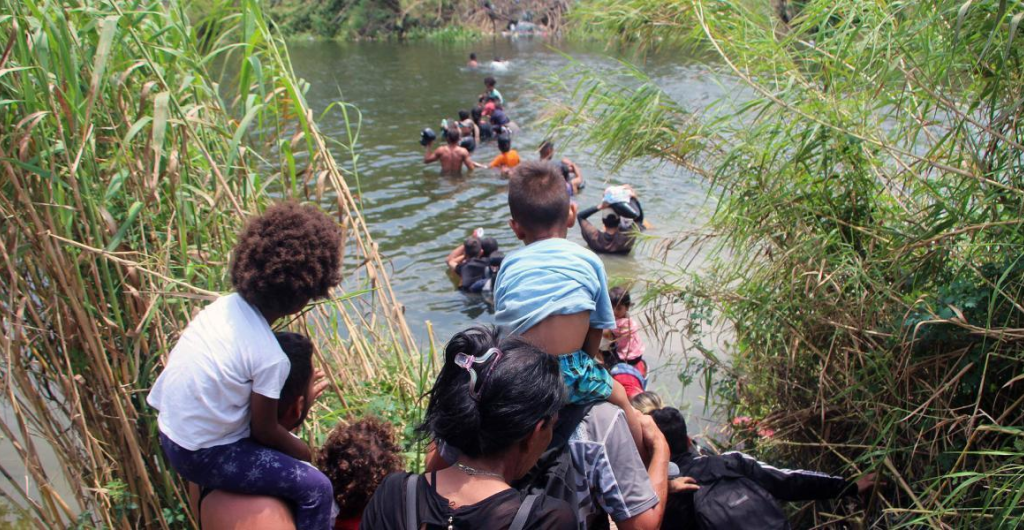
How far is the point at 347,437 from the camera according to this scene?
2980mm

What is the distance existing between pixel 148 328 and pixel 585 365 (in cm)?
180

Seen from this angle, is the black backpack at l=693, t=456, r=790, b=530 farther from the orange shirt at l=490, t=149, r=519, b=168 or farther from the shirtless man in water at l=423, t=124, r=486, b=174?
the shirtless man in water at l=423, t=124, r=486, b=174

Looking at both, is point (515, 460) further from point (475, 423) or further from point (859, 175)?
point (859, 175)

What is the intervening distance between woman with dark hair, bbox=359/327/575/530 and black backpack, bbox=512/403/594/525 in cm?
40

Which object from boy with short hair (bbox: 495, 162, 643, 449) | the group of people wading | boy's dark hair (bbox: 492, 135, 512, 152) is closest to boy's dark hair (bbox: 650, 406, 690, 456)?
the group of people wading

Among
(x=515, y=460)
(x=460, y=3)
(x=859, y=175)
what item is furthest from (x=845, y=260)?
(x=460, y=3)

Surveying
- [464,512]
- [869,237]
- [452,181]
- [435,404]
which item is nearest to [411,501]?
[464,512]

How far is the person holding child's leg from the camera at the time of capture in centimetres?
240

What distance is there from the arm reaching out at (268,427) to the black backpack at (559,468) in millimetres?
723

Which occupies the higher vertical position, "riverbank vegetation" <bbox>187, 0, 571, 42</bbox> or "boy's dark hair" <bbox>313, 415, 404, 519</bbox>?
"boy's dark hair" <bbox>313, 415, 404, 519</bbox>

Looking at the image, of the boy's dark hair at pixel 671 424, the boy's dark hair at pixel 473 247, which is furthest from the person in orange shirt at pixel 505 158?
the boy's dark hair at pixel 671 424

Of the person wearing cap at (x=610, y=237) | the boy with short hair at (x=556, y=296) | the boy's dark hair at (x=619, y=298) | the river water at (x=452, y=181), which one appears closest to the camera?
the boy with short hair at (x=556, y=296)

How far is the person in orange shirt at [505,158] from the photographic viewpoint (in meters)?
12.3

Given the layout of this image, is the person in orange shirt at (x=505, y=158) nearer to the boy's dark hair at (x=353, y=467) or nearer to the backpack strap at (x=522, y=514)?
the boy's dark hair at (x=353, y=467)
